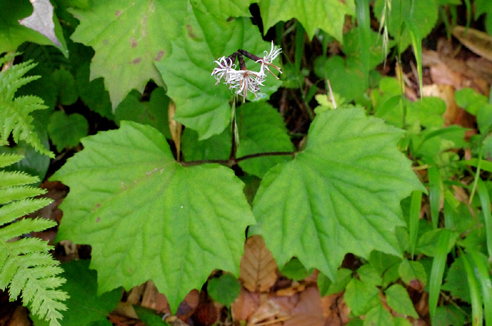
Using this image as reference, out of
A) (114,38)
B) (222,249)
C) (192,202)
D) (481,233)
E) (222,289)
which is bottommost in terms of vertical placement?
(222,289)

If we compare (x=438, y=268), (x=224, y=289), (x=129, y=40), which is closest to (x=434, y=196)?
(x=438, y=268)

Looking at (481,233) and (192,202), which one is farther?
(481,233)

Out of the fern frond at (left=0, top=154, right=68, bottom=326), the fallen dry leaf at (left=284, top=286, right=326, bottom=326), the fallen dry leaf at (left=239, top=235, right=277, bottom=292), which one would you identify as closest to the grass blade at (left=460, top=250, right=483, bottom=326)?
the fallen dry leaf at (left=284, top=286, right=326, bottom=326)

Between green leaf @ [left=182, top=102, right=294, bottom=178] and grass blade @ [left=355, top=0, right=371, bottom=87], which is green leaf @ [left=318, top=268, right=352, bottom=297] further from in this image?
grass blade @ [left=355, top=0, right=371, bottom=87]

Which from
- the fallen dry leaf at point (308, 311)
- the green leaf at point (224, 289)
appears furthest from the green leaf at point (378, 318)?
the green leaf at point (224, 289)

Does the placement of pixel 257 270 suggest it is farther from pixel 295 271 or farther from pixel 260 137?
pixel 260 137

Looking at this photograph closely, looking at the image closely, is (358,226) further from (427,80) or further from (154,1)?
(427,80)

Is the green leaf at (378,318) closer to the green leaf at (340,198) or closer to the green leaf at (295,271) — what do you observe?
the green leaf at (295,271)

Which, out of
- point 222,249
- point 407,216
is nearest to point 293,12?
point 222,249
